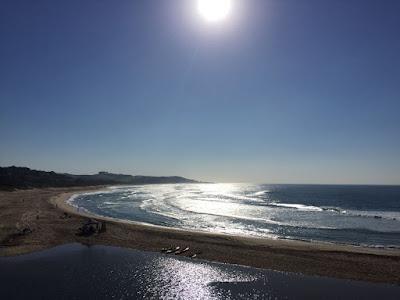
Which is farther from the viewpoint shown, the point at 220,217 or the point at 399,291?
the point at 220,217

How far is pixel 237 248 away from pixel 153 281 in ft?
39.8

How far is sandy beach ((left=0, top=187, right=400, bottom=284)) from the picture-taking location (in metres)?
27.8

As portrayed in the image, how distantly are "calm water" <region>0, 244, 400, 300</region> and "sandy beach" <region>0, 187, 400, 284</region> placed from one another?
2297 millimetres

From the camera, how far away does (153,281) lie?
24.0m

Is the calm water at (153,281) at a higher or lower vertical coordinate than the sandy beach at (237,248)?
lower

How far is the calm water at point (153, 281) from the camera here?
21.6m

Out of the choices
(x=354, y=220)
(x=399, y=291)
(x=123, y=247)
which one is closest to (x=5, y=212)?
(x=123, y=247)

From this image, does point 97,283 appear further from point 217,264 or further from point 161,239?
point 161,239

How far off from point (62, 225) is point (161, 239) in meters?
14.0

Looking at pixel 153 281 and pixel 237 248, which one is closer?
pixel 153 281

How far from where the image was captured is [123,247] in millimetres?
34281

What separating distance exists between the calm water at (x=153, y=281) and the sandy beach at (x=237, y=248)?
2297mm

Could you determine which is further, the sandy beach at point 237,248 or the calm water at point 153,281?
the sandy beach at point 237,248

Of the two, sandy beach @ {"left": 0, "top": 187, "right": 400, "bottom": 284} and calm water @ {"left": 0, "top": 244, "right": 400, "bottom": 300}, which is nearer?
calm water @ {"left": 0, "top": 244, "right": 400, "bottom": 300}
